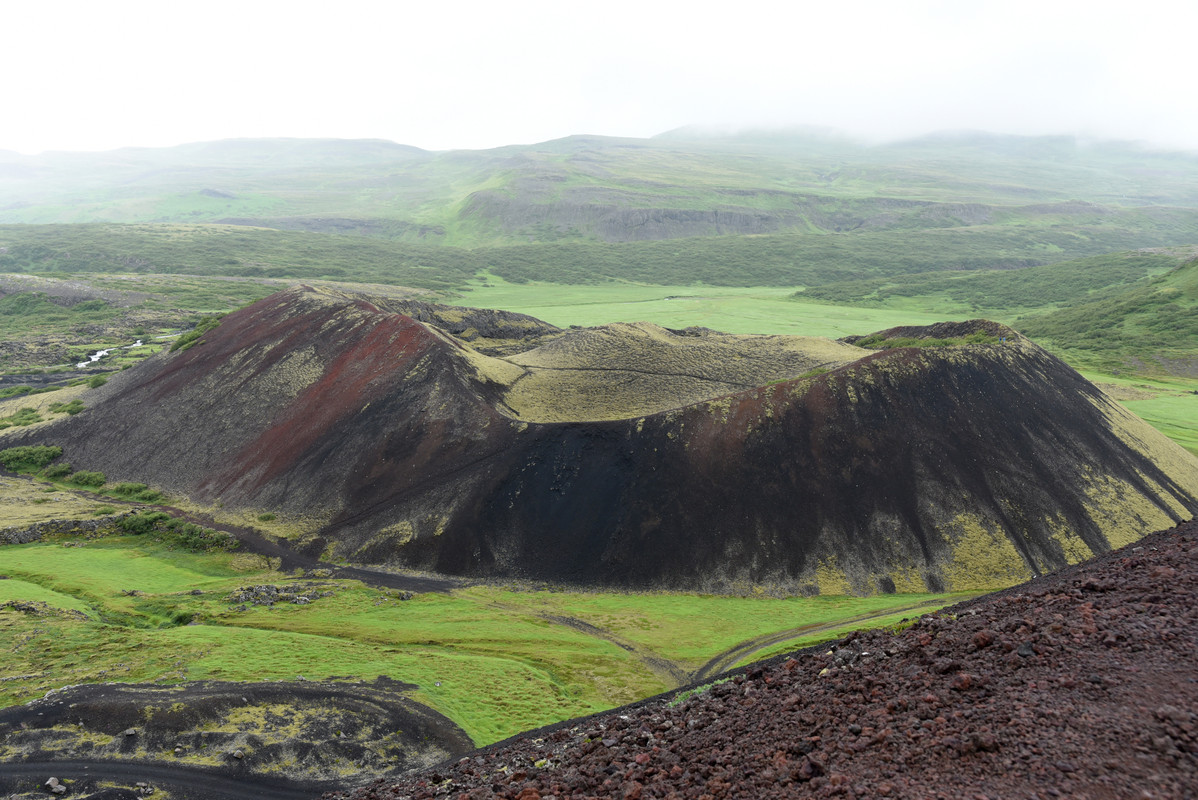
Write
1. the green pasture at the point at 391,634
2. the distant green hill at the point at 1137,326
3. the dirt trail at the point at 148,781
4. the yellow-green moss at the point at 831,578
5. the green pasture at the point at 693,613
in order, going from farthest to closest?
the distant green hill at the point at 1137,326 < the yellow-green moss at the point at 831,578 < the green pasture at the point at 693,613 < the green pasture at the point at 391,634 < the dirt trail at the point at 148,781

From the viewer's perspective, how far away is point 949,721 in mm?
11469

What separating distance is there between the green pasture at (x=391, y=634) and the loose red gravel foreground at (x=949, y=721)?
6303 mm

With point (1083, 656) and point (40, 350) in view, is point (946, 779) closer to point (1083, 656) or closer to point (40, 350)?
point (1083, 656)

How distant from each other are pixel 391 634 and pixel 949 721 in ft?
73.3

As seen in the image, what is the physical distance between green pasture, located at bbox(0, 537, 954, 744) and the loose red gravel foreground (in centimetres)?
630

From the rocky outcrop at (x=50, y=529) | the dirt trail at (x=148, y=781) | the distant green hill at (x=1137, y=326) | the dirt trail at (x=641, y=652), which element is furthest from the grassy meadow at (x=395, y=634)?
the distant green hill at (x=1137, y=326)

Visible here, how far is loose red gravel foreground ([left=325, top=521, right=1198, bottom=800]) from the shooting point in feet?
32.4

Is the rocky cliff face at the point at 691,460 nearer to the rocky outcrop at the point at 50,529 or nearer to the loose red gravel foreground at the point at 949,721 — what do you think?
the rocky outcrop at the point at 50,529

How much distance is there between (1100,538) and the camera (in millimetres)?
32219

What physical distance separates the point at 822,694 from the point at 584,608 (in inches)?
678

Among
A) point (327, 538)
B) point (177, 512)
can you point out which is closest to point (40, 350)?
point (177, 512)

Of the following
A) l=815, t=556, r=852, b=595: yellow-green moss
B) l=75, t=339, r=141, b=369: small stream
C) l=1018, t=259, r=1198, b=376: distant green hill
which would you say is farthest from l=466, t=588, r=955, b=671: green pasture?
l=1018, t=259, r=1198, b=376: distant green hill

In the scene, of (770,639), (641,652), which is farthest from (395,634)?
(770,639)

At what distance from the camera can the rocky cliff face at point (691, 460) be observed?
107 ft
